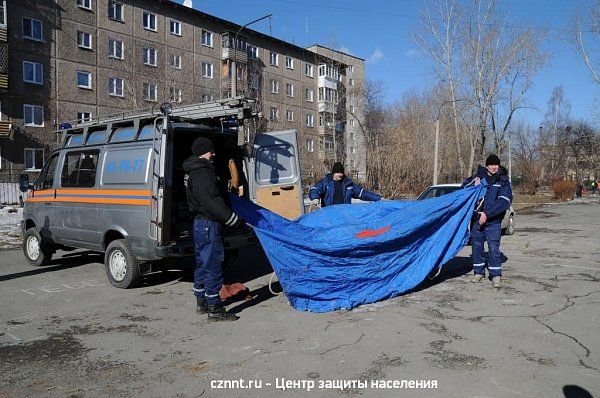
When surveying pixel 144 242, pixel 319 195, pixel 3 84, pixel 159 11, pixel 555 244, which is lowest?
pixel 555 244

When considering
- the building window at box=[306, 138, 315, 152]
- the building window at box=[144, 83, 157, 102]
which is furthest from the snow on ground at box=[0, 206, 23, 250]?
the building window at box=[306, 138, 315, 152]

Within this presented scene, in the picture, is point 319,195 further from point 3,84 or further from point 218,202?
point 3,84

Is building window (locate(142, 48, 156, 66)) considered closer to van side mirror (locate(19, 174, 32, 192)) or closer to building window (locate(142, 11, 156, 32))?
building window (locate(142, 11, 156, 32))

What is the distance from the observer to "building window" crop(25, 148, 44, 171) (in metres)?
29.6

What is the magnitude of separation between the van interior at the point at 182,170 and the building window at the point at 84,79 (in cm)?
2753

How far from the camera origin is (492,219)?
7.46 m

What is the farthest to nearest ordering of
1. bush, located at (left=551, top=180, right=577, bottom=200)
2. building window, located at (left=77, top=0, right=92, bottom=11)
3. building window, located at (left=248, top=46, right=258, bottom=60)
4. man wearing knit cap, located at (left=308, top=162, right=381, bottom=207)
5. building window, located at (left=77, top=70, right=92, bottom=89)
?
1. building window, located at (left=248, top=46, right=258, bottom=60)
2. bush, located at (left=551, top=180, right=577, bottom=200)
3. building window, located at (left=77, top=70, right=92, bottom=89)
4. building window, located at (left=77, top=0, right=92, bottom=11)
5. man wearing knit cap, located at (left=308, top=162, right=381, bottom=207)

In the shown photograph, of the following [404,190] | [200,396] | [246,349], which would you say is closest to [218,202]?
[246,349]

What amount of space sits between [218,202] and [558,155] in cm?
6435

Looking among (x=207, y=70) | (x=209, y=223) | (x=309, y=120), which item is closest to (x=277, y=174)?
(x=209, y=223)

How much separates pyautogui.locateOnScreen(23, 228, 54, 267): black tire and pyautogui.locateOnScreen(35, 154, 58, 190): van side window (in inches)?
37.0

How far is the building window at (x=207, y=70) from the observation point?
40.3 m

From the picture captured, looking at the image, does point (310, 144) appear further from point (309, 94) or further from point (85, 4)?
point (85, 4)

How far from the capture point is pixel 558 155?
197ft
